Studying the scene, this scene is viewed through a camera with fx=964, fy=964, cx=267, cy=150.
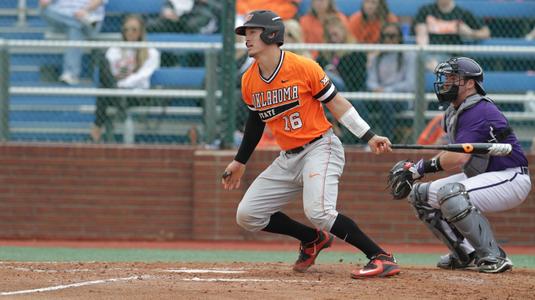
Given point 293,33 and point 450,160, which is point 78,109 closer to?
point 293,33

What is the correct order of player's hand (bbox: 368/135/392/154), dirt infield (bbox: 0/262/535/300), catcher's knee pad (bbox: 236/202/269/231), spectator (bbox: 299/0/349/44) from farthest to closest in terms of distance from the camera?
Result: spectator (bbox: 299/0/349/44), catcher's knee pad (bbox: 236/202/269/231), player's hand (bbox: 368/135/392/154), dirt infield (bbox: 0/262/535/300)

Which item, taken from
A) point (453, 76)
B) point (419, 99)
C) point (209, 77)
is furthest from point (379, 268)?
point (209, 77)

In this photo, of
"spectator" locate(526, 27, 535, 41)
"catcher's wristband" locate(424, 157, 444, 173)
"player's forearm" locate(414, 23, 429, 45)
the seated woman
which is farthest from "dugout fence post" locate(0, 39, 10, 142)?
"spectator" locate(526, 27, 535, 41)

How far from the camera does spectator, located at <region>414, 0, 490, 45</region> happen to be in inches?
447

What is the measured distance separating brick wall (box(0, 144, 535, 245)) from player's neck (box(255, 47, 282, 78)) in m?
3.67

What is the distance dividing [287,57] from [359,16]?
15.4ft

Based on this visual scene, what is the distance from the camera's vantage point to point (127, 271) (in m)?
7.07

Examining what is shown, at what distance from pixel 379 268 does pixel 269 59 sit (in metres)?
1.67

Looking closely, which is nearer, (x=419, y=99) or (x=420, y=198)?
(x=420, y=198)

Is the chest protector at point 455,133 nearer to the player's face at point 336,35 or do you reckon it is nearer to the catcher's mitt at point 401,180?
the catcher's mitt at point 401,180

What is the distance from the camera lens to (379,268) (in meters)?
6.79

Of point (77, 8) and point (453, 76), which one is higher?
point (77, 8)

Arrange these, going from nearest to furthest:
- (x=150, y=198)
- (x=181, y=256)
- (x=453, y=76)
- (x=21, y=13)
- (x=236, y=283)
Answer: (x=236, y=283) → (x=453, y=76) → (x=181, y=256) → (x=150, y=198) → (x=21, y=13)

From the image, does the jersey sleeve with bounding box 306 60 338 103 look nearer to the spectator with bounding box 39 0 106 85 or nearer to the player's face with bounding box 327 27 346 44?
the player's face with bounding box 327 27 346 44
